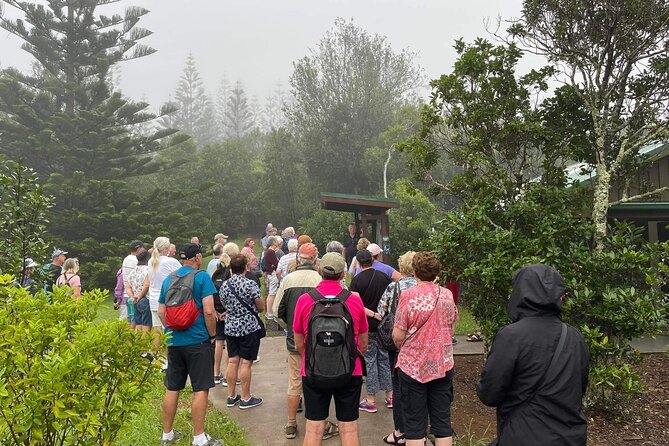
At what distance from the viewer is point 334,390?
3.33m

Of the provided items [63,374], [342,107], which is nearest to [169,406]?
[63,374]

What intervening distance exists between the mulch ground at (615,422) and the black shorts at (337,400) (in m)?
1.79

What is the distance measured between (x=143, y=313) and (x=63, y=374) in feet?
15.2

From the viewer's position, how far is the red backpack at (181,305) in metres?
3.95

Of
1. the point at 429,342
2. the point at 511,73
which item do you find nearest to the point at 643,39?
the point at 511,73

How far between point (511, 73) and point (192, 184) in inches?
1108

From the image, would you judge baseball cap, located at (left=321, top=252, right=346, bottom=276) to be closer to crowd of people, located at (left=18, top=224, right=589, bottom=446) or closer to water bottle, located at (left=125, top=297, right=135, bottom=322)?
crowd of people, located at (left=18, top=224, right=589, bottom=446)

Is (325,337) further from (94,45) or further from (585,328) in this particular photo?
(94,45)

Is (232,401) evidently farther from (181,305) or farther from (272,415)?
(181,305)

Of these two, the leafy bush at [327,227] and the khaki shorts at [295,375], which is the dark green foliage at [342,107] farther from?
the khaki shorts at [295,375]

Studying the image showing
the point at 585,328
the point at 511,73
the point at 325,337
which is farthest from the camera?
the point at 511,73

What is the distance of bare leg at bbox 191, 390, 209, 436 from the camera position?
Answer: 4.06 m

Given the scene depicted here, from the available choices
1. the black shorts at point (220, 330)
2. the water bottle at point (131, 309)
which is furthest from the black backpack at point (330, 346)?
the water bottle at point (131, 309)

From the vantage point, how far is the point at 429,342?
11.3ft
